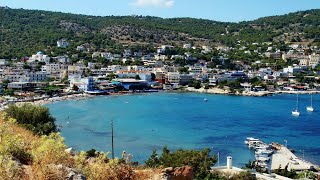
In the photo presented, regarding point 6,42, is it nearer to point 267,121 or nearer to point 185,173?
point 267,121

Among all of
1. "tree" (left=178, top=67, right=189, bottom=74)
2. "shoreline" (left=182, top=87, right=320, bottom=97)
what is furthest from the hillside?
"shoreline" (left=182, top=87, right=320, bottom=97)

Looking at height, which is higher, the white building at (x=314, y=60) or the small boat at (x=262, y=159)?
the white building at (x=314, y=60)

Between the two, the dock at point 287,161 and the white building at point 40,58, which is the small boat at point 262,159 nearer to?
the dock at point 287,161

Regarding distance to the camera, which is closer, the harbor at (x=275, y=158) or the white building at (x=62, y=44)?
the harbor at (x=275, y=158)

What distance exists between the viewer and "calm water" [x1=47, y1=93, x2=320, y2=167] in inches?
564

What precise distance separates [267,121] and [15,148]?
59.3 ft

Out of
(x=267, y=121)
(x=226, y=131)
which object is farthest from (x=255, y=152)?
(x=267, y=121)

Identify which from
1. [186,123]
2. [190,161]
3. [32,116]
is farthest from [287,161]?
[186,123]

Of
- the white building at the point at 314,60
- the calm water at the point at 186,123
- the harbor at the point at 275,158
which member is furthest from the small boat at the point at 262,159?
the white building at the point at 314,60

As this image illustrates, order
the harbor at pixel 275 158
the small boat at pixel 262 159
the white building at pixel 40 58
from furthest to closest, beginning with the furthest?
the white building at pixel 40 58
the small boat at pixel 262 159
the harbor at pixel 275 158

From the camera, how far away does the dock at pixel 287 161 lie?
38.3 feet

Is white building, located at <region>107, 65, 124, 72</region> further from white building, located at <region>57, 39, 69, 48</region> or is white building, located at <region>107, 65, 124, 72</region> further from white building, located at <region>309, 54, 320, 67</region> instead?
white building, located at <region>309, 54, 320, 67</region>

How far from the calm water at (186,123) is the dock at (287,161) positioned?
485mm

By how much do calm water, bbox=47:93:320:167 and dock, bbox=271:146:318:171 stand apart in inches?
19.1
